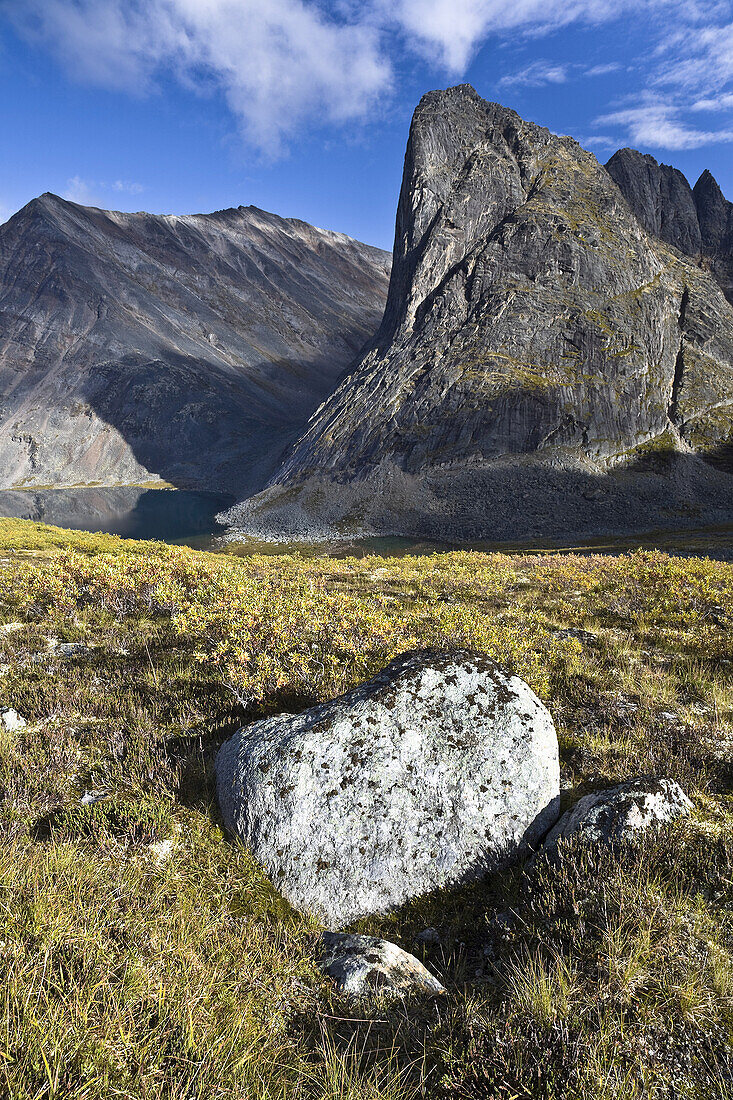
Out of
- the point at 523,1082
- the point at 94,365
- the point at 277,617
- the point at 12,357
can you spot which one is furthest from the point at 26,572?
the point at 12,357

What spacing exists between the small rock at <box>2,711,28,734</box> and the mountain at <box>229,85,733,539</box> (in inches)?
3073

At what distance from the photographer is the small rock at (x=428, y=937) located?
3.83 meters

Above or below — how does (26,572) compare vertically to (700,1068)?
above

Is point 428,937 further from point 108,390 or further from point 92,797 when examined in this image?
point 108,390

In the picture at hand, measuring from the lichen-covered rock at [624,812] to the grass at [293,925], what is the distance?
154mm

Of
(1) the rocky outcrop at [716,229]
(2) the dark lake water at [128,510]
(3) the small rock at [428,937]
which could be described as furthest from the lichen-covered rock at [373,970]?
(1) the rocky outcrop at [716,229]

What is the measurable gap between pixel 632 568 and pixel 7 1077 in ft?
56.2

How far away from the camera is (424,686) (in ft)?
17.1

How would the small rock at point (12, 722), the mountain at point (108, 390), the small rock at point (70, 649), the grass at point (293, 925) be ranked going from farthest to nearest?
the mountain at point (108, 390), the small rock at point (70, 649), the small rock at point (12, 722), the grass at point (293, 925)

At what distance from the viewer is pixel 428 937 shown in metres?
3.86

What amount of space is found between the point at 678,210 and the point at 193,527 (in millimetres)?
167782

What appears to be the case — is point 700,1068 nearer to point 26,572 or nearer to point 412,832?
point 412,832

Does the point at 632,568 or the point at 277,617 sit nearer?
the point at 277,617

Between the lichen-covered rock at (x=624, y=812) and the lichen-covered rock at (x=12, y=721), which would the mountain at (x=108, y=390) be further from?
the lichen-covered rock at (x=624, y=812)
